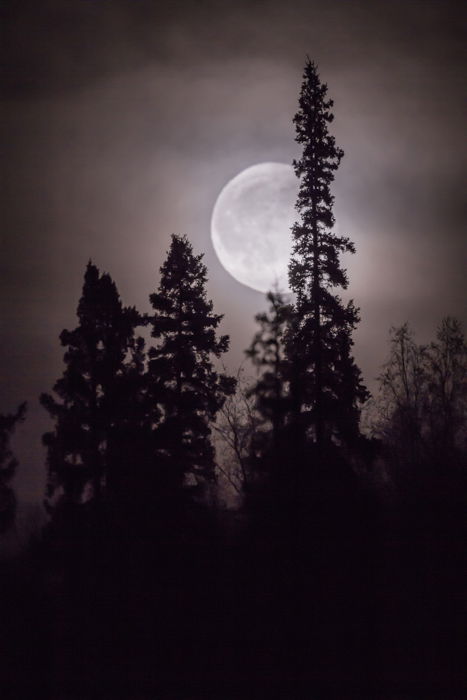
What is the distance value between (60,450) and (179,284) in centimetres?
1048

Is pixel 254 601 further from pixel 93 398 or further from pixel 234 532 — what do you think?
pixel 93 398

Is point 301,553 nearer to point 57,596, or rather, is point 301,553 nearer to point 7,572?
point 57,596

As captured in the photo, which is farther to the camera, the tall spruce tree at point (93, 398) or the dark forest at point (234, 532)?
the tall spruce tree at point (93, 398)

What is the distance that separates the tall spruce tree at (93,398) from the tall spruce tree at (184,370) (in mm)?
1413

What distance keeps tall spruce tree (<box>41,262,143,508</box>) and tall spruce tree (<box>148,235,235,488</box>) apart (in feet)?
4.64

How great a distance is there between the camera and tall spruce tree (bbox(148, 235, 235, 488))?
114 feet

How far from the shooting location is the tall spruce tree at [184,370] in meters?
34.8

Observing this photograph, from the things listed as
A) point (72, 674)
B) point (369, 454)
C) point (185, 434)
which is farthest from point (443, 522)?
point (72, 674)

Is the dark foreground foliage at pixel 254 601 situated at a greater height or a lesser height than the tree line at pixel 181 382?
lesser

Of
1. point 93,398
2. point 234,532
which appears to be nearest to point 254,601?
point 234,532

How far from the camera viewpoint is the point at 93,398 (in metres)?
34.7

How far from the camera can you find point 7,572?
3597 cm

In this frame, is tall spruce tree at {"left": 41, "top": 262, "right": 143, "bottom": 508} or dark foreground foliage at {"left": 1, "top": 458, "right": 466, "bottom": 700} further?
tall spruce tree at {"left": 41, "top": 262, "right": 143, "bottom": 508}

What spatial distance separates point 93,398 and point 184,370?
480 centimetres
